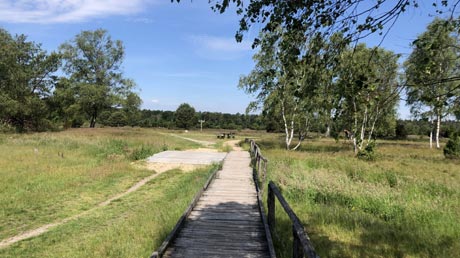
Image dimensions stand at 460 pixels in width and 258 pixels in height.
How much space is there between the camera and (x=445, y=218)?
8.27 meters

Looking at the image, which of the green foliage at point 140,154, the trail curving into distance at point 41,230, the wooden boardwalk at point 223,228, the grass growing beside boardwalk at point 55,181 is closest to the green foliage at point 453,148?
the wooden boardwalk at point 223,228

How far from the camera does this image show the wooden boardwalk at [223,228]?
537 cm

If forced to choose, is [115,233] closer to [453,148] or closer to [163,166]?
[163,166]

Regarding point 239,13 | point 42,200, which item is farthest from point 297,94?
point 42,200

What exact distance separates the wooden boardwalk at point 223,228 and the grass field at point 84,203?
0.75 m

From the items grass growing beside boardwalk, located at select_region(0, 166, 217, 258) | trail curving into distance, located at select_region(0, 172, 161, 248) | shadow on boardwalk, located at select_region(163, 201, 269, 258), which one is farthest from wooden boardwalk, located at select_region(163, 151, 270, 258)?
trail curving into distance, located at select_region(0, 172, 161, 248)

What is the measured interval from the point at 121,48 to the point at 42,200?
122 ft

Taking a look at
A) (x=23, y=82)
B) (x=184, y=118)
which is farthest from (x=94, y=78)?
(x=184, y=118)

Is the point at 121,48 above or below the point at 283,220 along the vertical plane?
above

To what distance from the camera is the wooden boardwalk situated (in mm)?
5375

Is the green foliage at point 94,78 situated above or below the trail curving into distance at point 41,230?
above

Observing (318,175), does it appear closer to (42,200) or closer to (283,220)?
(283,220)

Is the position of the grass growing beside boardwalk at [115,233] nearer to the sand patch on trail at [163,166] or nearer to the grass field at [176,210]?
the grass field at [176,210]

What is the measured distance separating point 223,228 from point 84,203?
20.9ft
